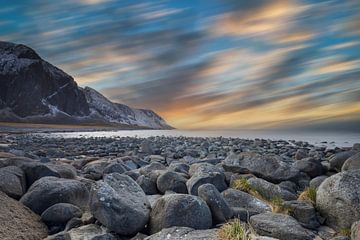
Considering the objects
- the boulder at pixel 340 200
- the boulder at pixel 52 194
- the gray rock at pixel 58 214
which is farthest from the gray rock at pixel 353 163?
the gray rock at pixel 58 214

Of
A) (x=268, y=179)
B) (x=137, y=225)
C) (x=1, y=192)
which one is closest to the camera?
(x=137, y=225)

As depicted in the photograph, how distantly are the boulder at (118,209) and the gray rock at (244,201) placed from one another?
8.19 feet

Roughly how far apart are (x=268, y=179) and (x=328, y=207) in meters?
3.85

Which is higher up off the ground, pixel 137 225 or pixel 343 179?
pixel 343 179

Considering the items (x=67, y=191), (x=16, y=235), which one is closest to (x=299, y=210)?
(x=67, y=191)

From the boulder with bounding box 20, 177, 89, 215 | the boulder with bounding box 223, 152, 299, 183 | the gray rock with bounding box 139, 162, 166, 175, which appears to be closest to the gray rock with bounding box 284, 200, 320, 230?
the boulder with bounding box 223, 152, 299, 183

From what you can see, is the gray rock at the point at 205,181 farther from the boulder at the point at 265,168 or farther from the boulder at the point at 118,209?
the boulder at the point at 118,209

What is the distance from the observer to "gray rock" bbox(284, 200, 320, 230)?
8871 millimetres

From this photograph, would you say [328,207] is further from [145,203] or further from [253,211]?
[145,203]

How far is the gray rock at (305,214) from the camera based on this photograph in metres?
8.87

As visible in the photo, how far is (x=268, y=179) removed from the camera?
42.3 ft

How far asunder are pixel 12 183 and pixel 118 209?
3268mm

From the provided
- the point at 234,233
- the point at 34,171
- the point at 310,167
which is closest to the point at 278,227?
the point at 234,233

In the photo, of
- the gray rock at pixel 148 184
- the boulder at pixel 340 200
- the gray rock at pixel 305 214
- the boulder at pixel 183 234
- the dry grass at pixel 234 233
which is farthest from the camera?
the gray rock at pixel 148 184
